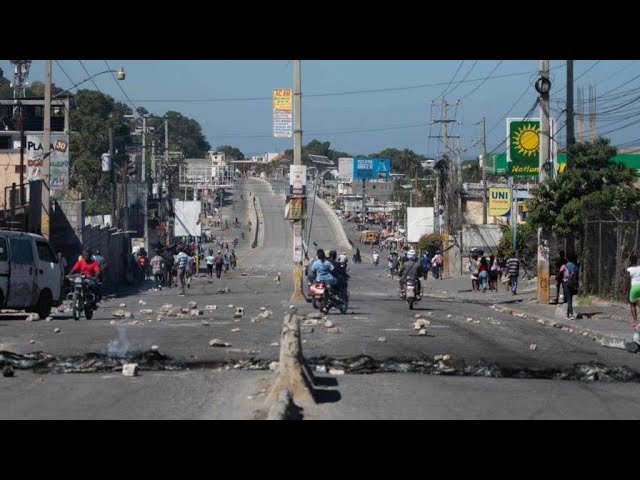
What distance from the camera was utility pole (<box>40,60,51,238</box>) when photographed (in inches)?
1421

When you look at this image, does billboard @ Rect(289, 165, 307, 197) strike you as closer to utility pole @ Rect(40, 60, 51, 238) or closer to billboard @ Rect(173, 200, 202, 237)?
Answer: utility pole @ Rect(40, 60, 51, 238)

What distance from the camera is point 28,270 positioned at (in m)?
25.1

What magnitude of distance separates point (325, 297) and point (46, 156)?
13866mm

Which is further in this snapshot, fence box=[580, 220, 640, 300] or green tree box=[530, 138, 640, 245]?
green tree box=[530, 138, 640, 245]

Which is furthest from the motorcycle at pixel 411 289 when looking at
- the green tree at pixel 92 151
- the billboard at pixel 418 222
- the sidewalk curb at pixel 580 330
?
the green tree at pixel 92 151

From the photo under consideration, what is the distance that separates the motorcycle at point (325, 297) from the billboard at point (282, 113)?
8.63 meters

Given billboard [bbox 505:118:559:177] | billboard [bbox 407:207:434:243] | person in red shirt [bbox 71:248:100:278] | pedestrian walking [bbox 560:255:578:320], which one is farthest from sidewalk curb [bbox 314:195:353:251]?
person in red shirt [bbox 71:248:100:278]

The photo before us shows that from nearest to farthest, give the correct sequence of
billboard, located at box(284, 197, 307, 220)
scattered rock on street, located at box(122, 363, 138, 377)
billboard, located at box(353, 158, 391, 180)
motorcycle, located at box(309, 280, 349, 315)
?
scattered rock on street, located at box(122, 363, 138, 377), motorcycle, located at box(309, 280, 349, 315), billboard, located at box(284, 197, 307, 220), billboard, located at box(353, 158, 391, 180)

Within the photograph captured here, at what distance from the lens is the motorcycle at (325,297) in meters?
28.1

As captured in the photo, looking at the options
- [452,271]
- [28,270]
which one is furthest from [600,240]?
[452,271]

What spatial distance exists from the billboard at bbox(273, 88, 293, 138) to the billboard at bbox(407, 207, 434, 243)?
5436cm

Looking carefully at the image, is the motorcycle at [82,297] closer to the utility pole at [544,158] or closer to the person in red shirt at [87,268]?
the person in red shirt at [87,268]
